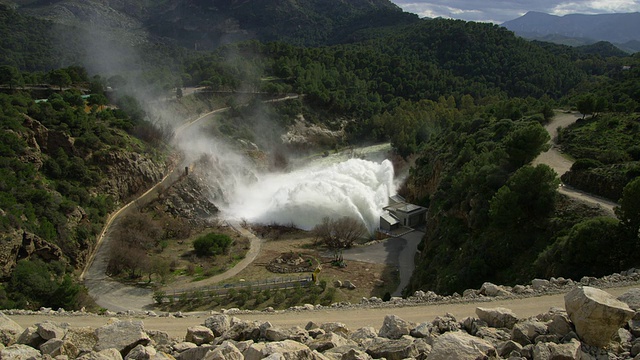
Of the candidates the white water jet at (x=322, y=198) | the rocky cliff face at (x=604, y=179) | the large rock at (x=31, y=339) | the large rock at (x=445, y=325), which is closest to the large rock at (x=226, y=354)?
the large rock at (x=31, y=339)

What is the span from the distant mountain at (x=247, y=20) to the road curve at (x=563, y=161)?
97844 mm

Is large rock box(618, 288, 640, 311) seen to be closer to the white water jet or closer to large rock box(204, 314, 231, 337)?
large rock box(204, 314, 231, 337)

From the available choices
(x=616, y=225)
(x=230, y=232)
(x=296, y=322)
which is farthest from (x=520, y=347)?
(x=230, y=232)

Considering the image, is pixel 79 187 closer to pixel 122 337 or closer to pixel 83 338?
pixel 83 338

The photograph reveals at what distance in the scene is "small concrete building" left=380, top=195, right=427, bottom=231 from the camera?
35.0 m

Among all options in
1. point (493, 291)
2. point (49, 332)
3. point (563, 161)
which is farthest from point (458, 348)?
point (563, 161)

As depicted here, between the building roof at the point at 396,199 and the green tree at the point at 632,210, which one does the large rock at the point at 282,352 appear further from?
the building roof at the point at 396,199

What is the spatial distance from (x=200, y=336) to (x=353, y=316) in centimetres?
456

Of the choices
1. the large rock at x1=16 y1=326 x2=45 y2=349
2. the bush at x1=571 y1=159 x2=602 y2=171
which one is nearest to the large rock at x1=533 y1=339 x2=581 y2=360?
the large rock at x1=16 y1=326 x2=45 y2=349

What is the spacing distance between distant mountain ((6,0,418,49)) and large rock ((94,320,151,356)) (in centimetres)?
12742

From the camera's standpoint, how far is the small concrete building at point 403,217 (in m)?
35.0

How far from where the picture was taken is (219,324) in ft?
30.3

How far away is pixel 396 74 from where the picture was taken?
77500 millimetres

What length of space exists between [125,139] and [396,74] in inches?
1952
